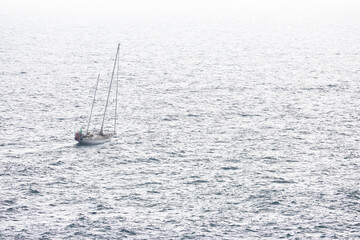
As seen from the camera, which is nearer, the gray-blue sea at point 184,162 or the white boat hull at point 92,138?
the gray-blue sea at point 184,162

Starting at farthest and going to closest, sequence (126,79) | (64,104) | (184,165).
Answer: (126,79) < (64,104) < (184,165)

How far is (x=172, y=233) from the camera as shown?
80375 millimetres

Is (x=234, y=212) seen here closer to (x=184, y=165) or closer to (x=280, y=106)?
(x=184, y=165)

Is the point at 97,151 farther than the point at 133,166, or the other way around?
the point at 97,151

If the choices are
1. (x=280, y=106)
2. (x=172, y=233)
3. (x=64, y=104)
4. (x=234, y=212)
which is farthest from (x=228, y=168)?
(x=64, y=104)

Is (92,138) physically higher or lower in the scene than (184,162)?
higher

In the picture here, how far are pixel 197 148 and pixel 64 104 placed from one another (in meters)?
42.0

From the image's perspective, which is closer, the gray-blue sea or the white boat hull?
the gray-blue sea

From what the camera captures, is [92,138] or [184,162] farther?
[92,138]

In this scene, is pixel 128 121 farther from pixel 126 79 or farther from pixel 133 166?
pixel 126 79

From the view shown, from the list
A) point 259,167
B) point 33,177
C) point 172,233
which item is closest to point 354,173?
point 259,167

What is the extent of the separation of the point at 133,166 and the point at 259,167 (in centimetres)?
2204

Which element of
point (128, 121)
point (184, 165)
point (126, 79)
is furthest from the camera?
point (126, 79)

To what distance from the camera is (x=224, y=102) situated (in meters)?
142
